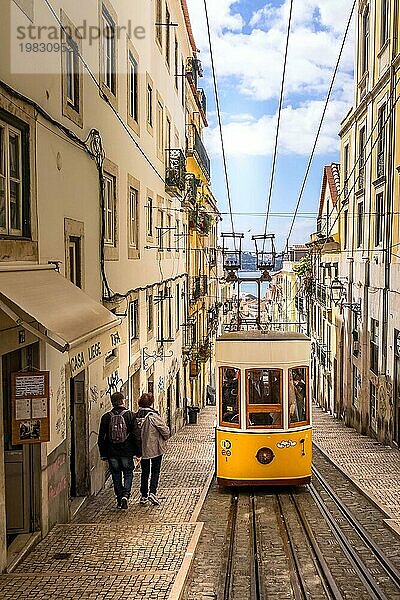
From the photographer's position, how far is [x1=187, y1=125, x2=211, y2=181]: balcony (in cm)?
2981

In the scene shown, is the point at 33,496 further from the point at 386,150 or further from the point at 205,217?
the point at 205,217

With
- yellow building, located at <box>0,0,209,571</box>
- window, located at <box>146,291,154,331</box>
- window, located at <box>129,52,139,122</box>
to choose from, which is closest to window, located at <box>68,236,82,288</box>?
yellow building, located at <box>0,0,209,571</box>

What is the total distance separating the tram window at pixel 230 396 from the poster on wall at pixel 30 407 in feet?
16.7

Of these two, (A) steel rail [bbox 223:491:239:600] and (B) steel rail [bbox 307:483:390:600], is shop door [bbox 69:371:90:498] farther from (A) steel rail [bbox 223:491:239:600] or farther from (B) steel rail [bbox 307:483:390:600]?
(B) steel rail [bbox 307:483:390:600]

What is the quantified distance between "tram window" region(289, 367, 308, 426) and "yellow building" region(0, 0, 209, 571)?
295 cm

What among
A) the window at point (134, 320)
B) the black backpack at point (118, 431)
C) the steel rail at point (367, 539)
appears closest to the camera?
the steel rail at point (367, 539)

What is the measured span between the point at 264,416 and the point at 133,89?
7.62 metres

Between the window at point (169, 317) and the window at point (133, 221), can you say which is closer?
the window at point (133, 221)

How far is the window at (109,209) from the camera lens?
504 inches

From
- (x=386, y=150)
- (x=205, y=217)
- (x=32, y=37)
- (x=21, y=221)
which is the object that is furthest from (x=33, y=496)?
(x=205, y=217)

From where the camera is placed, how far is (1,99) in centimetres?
708

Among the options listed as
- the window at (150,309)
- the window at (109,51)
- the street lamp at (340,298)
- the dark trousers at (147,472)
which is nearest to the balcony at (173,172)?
the window at (150,309)

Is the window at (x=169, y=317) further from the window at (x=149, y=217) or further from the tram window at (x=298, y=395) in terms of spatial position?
the tram window at (x=298, y=395)

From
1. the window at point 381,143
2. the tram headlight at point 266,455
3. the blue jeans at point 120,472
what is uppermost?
the window at point 381,143
